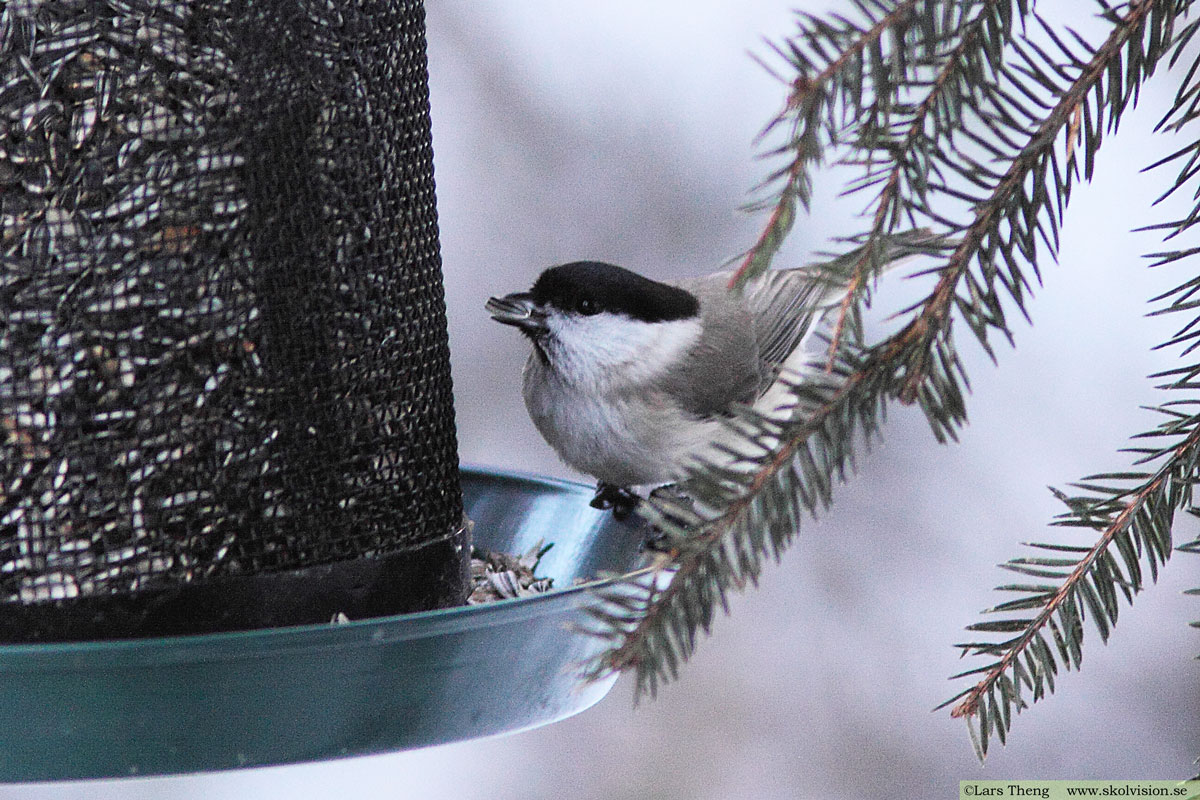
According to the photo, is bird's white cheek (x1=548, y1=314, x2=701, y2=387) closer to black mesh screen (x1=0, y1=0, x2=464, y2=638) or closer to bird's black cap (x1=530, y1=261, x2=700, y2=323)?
bird's black cap (x1=530, y1=261, x2=700, y2=323)

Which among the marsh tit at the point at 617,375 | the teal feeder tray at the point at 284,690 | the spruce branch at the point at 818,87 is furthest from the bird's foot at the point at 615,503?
the spruce branch at the point at 818,87

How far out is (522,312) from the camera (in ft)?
9.82

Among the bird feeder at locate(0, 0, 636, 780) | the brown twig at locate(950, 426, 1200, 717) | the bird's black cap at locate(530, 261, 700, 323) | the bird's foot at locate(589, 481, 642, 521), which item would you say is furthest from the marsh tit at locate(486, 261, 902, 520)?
Answer: the brown twig at locate(950, 426, 1200, 717)

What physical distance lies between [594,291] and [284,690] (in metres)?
1.73

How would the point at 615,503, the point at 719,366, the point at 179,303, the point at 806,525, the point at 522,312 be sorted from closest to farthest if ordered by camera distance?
the point at 179,303 → the point at 615,503 → the point at 522,312 → the point at 719,366 → the point at 806,525

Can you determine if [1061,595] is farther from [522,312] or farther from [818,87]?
[522,312]

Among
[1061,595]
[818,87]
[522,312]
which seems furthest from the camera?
[522,312]

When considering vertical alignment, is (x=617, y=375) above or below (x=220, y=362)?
below

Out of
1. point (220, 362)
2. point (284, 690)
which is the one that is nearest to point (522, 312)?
point (220, 362)

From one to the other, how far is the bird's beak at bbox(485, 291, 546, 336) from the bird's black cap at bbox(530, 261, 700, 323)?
0.8 inches

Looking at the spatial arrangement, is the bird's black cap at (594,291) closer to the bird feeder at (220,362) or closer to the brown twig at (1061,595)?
the bird feeder at (220,362)

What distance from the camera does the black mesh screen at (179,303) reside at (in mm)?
1635

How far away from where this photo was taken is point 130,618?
1.65m

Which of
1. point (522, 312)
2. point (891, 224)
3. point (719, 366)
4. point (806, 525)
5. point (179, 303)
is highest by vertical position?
point (891, 224)
